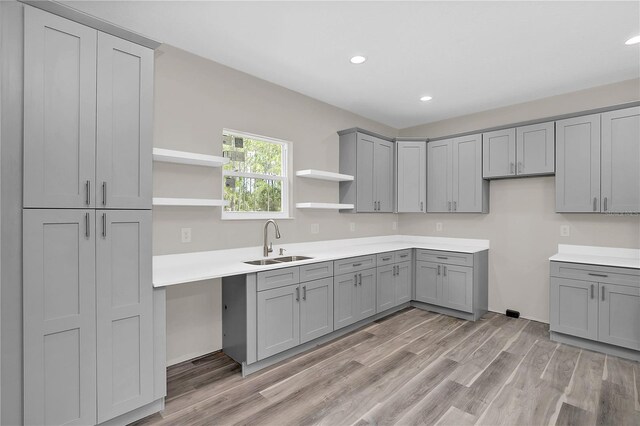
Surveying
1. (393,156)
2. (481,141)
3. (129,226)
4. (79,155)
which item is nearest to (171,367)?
(129,226)

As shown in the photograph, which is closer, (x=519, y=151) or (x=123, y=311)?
(x=123, y=311)

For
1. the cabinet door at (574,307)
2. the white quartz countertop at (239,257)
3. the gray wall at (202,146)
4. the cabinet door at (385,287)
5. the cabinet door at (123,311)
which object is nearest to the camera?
the cabinet door at (123,311)

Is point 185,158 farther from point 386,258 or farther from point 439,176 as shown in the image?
point 439,176

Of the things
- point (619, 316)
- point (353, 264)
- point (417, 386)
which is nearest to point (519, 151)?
point (619, 316)

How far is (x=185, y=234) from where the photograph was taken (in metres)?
2.82

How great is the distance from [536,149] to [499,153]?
0.39 metres

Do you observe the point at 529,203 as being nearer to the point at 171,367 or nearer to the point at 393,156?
the point at 393,156

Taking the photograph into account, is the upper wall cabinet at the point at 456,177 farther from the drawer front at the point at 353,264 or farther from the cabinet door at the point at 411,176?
the drawer front at the point at 353,264

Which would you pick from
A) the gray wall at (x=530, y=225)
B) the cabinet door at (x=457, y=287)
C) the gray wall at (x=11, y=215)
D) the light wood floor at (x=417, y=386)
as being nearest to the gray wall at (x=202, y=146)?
the light wood floor at (x=417, y=386)

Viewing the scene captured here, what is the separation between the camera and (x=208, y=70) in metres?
2.98


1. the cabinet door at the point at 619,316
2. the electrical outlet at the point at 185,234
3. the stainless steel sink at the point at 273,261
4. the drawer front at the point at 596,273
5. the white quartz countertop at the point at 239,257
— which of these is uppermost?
the electrical outlet at the point at 185,234

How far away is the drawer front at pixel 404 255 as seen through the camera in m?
4.19

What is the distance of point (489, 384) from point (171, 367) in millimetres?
2629

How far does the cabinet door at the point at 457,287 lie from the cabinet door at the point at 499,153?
129 centimetres
